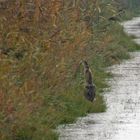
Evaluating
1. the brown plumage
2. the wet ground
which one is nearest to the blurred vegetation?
the wet ground

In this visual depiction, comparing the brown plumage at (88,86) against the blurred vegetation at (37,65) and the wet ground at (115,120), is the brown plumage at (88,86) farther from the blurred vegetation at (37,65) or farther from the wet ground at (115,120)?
the blurred vegetation at (37,65)

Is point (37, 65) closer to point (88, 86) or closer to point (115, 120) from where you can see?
point (115, 120)

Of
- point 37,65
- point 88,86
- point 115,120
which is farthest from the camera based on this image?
point 88,86

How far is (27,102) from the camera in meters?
7.71

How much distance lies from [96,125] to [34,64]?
1.64 m

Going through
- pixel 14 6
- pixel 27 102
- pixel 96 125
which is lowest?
pixel 96 125

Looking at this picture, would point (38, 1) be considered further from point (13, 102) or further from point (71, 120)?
point (71, 120)

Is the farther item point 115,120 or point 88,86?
point 88,86

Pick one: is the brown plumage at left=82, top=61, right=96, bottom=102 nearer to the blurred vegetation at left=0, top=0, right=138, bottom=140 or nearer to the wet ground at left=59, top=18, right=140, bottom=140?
the wet ground at left=59, top=18, right=140, bottom=140

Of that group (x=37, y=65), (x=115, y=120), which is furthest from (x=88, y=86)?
(x=37, y=65)

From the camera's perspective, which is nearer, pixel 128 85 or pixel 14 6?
pixel 14 6

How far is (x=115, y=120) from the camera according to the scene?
10023 millimetres

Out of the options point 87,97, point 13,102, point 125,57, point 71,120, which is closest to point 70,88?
point 87,97

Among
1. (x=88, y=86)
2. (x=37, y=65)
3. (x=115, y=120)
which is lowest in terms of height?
(x=115, y=120)
